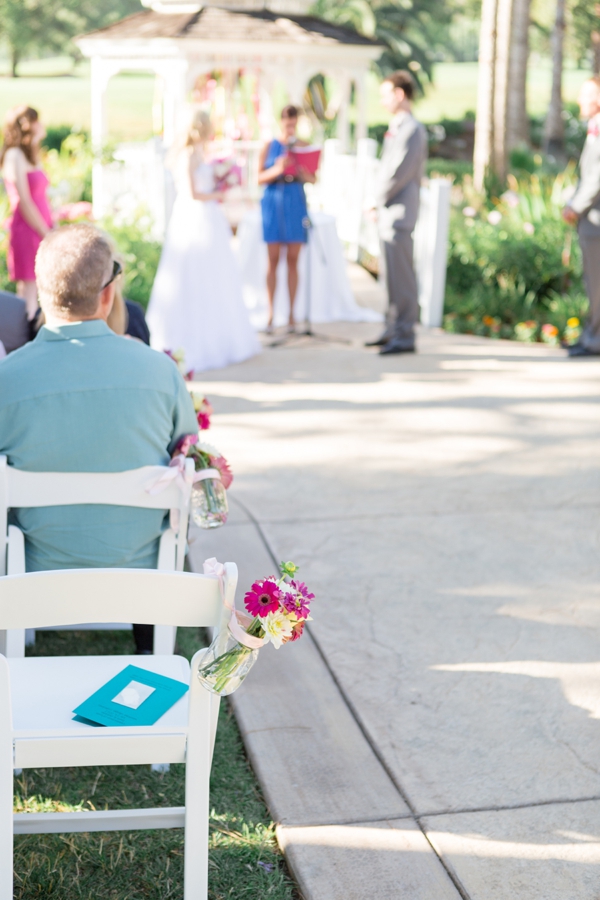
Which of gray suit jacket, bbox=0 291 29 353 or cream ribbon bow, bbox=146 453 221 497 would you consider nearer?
cream ribbon bow, bbox=146 453 221 497

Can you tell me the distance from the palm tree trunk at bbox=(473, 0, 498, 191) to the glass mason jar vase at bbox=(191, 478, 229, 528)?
9115 millimetres

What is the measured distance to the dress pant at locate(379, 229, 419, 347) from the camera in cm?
781

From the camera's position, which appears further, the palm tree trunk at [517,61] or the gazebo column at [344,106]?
the gazebo column at [344,106]

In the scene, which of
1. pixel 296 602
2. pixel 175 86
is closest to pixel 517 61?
pixel 175 86

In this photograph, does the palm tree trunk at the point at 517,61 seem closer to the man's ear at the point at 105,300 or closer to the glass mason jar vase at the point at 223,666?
the man's ear at the point at 105,300

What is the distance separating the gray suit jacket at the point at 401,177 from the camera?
7.43 meters

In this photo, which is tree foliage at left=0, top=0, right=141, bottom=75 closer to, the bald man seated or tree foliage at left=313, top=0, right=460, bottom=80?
tree foliage at left=313, top=0, right=460, bottom=80

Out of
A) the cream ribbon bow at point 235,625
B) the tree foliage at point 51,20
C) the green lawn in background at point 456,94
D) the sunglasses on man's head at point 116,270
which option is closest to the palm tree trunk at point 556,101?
the green lawn in background at point 456,94

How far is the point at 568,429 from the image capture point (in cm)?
619

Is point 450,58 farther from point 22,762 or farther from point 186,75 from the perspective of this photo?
point 22,762

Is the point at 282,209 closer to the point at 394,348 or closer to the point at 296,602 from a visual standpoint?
the point at 394,348

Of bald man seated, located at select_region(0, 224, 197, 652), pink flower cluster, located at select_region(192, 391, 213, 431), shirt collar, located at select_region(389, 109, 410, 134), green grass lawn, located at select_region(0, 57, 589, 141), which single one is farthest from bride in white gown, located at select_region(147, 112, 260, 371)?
green grass lawn, located at select_region(0, 57, 589, 141)

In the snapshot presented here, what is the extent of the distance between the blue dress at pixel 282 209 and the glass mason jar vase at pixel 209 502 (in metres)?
5.54

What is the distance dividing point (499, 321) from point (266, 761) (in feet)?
22.3
